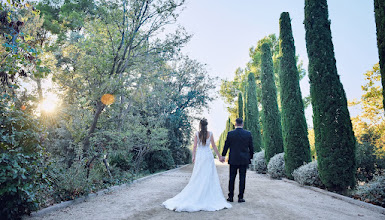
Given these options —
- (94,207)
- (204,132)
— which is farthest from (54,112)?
(204,132)

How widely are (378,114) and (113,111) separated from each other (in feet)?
56.8

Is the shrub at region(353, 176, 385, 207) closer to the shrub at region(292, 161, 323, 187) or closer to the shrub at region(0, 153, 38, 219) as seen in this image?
the shrub at region(292, 161, 323, 187)

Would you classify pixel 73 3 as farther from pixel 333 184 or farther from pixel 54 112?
pixel 333 184

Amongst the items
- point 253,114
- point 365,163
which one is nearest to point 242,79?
point 253,114

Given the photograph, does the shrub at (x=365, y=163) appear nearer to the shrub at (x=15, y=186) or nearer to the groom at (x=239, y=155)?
the groom at (x=239, y=155)

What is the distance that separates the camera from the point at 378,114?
51.6 ft

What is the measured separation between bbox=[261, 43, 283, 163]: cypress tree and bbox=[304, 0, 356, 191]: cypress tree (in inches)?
235

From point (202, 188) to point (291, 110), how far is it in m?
7.31

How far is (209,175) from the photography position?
5488mm

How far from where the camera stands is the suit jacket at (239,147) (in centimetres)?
545

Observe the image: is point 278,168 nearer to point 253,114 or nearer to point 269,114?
point 269,114

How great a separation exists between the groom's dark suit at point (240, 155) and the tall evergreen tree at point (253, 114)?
48.9 ft

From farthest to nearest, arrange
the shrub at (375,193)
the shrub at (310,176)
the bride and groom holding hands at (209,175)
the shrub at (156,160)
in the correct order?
1. the shrub at (156,160)
2. the shrub at (310,176)
3. the shrub at (375,193)
4. the bride and groom holding hands at (209,175)

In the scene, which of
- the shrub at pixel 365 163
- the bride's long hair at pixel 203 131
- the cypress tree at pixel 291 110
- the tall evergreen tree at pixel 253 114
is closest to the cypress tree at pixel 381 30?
the bride's long hair at pixel 203 131
